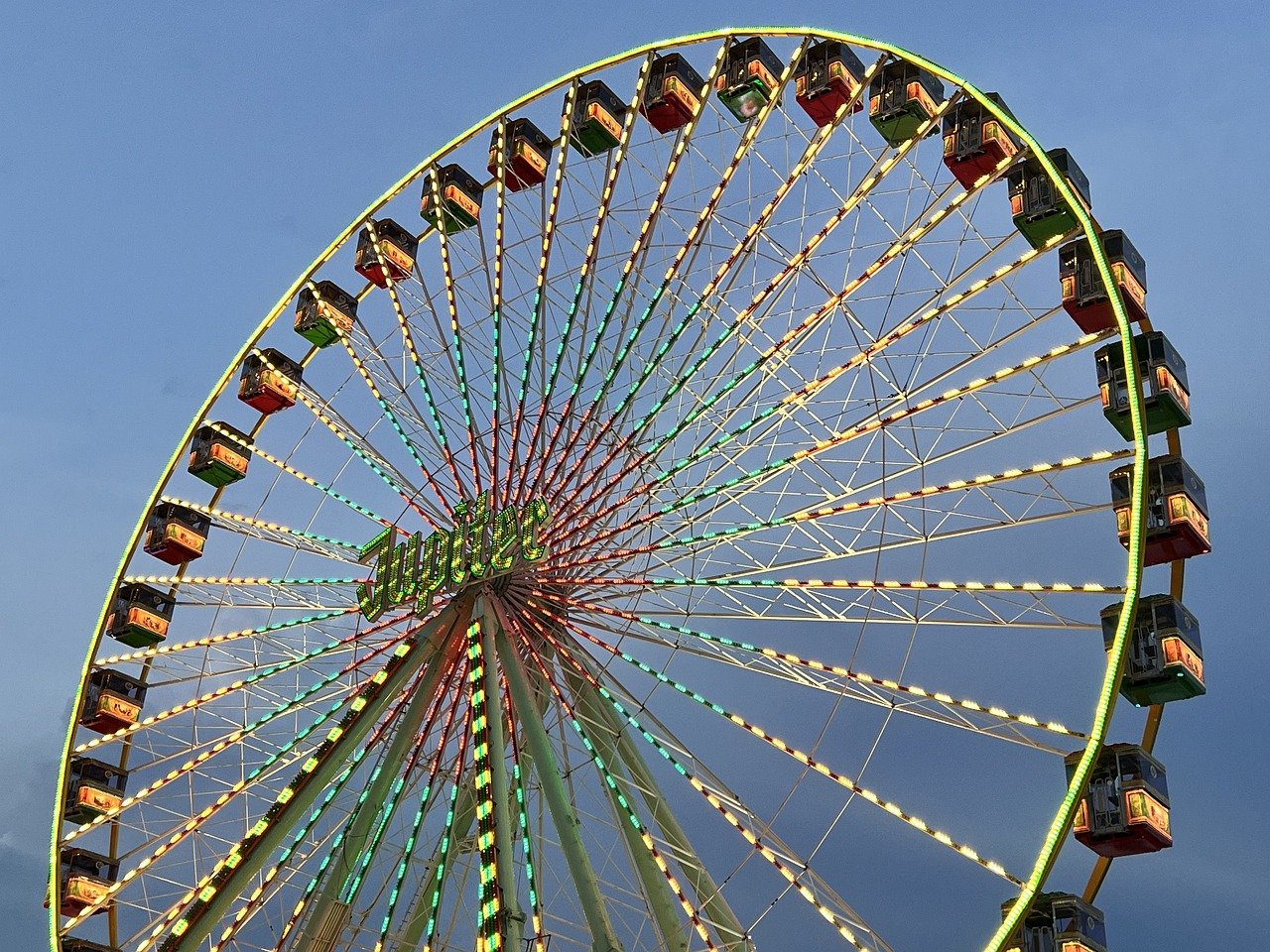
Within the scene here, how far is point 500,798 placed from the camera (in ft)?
74.5

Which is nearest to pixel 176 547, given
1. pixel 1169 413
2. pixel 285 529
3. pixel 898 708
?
pixel 285 529

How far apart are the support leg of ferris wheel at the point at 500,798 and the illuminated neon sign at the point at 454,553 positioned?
0.69 metres

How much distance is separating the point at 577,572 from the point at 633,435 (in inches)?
77.3

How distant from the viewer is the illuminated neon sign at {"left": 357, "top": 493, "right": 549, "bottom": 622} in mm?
25125

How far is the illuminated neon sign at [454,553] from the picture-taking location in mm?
25125

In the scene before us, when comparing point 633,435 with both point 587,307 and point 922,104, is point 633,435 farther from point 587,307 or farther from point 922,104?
point 922,104

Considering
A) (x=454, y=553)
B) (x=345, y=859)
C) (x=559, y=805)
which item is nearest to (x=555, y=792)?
A: (x=559, y=805)

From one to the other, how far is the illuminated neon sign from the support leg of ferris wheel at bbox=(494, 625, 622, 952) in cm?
100

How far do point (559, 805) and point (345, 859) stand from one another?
10.2 feet

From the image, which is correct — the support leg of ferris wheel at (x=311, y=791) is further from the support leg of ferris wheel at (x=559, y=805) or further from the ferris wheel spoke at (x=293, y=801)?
the support leg of ferris wheel at (x=559, y=805)

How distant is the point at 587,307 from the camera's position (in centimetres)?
2733

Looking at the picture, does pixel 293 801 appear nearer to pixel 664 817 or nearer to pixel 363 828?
pixel 363 828

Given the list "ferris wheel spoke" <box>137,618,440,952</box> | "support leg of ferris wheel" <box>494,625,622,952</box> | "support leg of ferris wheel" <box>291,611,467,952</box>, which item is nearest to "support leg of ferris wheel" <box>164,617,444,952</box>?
"ferris wheel spoke" <box>137,618,440,952</box>

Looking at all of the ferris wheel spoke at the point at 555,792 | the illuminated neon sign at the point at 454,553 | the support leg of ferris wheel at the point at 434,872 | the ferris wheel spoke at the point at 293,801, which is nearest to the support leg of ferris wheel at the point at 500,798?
the ferris wheel spoke at the point at 555,792
